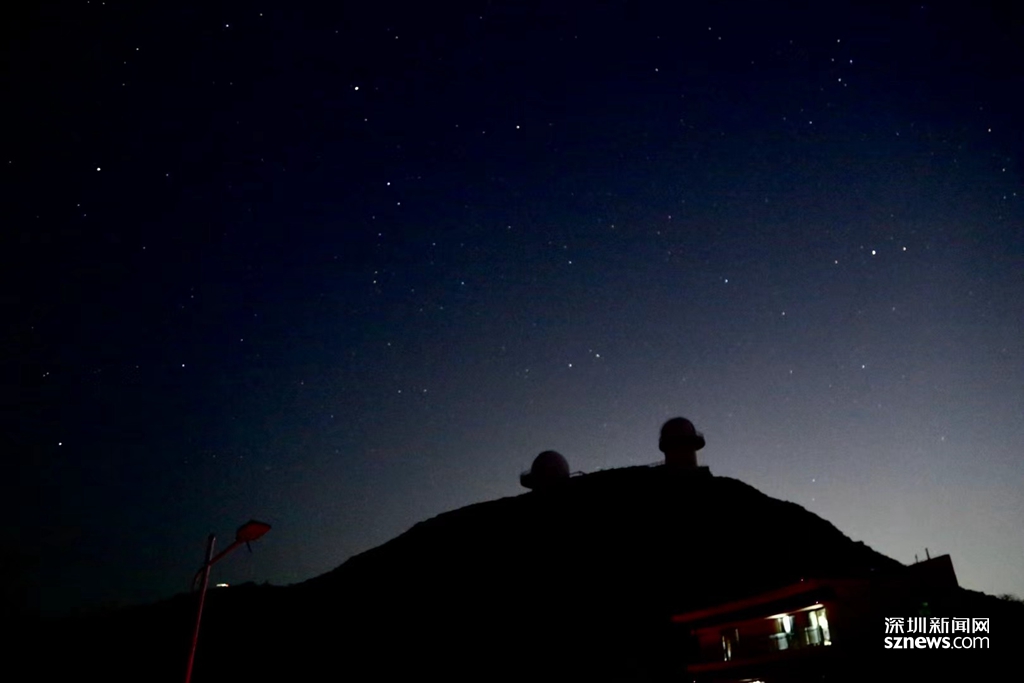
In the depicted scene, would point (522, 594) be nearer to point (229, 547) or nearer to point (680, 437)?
point (680, 437)

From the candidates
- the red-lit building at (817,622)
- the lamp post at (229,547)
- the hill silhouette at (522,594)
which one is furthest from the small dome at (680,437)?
the lamp post at (229,547)

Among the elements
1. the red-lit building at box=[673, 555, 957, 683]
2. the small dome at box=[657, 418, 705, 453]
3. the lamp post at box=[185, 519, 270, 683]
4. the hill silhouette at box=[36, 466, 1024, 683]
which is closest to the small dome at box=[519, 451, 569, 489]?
the hill silhouette at box=[36, 466, 1024, 683]

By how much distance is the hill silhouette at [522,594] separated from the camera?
44781 mm

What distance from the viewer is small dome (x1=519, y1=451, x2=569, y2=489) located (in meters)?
64.3

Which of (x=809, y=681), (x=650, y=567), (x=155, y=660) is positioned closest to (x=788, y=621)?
(x=809, y=681)

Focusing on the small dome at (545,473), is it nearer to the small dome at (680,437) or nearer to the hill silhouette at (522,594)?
the hill silhouette at (522,594)

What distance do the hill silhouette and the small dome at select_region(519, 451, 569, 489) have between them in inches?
39.8

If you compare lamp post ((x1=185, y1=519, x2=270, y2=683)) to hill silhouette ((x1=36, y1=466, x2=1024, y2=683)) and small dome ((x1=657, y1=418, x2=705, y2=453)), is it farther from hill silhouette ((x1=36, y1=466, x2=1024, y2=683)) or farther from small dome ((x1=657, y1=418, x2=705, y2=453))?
small dome ((x1=657, y1=418, x2=705, y2=453))

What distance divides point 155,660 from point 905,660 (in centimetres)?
5837

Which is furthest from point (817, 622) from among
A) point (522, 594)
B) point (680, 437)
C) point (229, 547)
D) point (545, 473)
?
point (545, 473)

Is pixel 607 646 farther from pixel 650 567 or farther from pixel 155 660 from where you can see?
pixel 155 660

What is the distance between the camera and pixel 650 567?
168ft

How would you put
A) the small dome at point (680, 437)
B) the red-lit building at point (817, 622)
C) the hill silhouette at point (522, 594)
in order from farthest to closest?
1. the small dome at point (680, 437)
2. the hill silhouette at point (522, 594)
3. the red-lit building at point (817, 622)

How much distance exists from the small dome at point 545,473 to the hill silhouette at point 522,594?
1.01 meters
